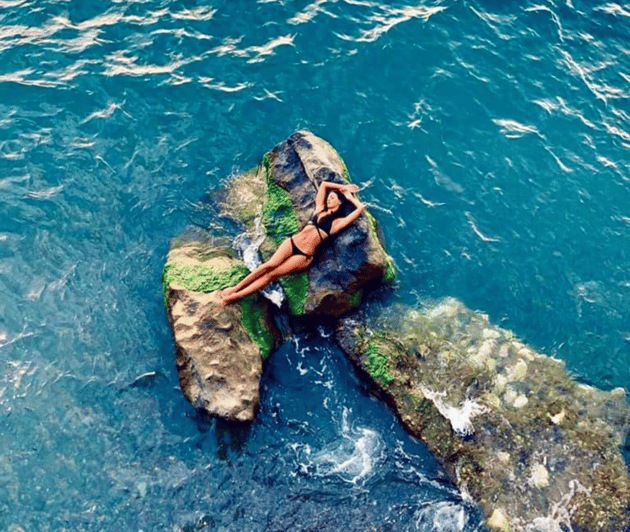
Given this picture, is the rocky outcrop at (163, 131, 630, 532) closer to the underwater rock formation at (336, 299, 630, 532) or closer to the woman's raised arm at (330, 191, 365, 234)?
the underwater rock formation at (336, 299, 630, 532)

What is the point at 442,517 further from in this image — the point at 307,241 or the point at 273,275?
the point at 307,241

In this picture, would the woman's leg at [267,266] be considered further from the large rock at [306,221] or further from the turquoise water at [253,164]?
the turquoise water at [253,164]

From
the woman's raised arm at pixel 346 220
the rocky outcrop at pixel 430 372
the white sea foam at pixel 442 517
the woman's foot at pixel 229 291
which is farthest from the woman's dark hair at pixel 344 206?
the white sea foam at pixel 442 517

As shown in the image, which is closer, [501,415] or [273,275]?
[501,415]

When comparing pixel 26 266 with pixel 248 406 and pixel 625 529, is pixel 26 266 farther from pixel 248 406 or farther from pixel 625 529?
pixel 625 529

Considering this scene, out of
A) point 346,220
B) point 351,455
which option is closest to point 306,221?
point 346,220

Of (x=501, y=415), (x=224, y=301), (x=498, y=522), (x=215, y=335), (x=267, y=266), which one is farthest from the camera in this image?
(x=267, y=266)

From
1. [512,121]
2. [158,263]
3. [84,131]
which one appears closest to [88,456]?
[158,263]
